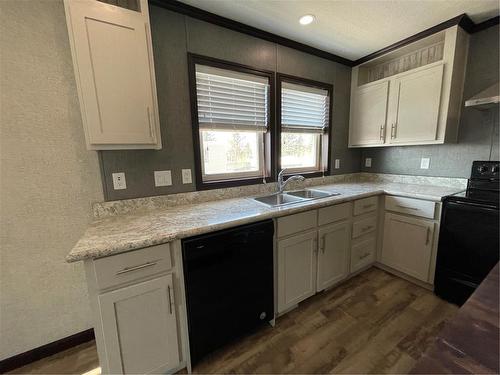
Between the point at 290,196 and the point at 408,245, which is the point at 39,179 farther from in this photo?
the point at 408,245

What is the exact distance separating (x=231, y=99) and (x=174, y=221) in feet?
3.89

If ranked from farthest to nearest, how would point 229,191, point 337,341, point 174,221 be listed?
point 229,191, point 337,341, point 174,221

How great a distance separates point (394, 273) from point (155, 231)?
240 centimetres

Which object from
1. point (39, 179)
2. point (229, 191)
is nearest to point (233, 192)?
point (229, 191)

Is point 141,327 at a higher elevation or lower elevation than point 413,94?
lower

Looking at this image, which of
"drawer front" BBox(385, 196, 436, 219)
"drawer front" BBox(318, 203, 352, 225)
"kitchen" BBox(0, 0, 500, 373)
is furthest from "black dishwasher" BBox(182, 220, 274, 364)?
"drawer front" BBox(385, 196, 436, 219)

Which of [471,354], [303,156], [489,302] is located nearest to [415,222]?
[303,156]

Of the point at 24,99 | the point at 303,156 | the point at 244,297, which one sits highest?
the point at 24,99

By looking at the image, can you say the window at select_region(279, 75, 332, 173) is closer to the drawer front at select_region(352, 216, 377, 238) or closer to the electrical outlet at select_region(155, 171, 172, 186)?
the drawer front at select_region(352, 216, 377, 238)

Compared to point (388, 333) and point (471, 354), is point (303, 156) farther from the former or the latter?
point (471, 354)

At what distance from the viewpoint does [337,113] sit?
2633 mm

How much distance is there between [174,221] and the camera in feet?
4.36

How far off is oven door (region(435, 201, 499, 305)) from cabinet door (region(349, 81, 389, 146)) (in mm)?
1048

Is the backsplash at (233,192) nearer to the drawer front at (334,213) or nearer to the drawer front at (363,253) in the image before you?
the drawer front at (334,213)
